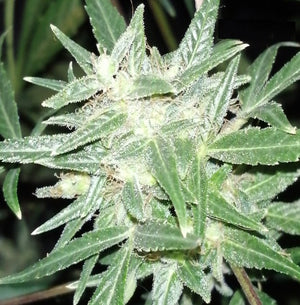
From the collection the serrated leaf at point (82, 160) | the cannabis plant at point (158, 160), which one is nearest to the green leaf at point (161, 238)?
the cannabis plant at point (158, 160)

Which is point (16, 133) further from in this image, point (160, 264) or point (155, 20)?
point (155, 20)

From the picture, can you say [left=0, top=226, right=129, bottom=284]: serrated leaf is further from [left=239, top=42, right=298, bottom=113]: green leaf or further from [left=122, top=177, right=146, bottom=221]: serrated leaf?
[left=239, top=42, right=298, bottom=113]: green leaf

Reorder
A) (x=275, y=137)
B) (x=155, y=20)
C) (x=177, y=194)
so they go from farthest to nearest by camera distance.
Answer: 1. (x=155, y=20)
2. (x=275, y=137)
3. (x=177, y=194)

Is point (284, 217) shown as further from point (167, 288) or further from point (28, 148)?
point (28, 148)

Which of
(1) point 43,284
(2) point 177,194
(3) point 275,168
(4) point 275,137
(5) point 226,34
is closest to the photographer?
(2) point 177,194

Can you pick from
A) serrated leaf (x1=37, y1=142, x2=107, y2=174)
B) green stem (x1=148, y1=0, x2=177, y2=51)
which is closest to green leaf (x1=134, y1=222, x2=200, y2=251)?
serrated leaf (x1=37, y1=142, x2=107, y2=174)

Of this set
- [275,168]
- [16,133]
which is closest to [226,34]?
[275,168]
